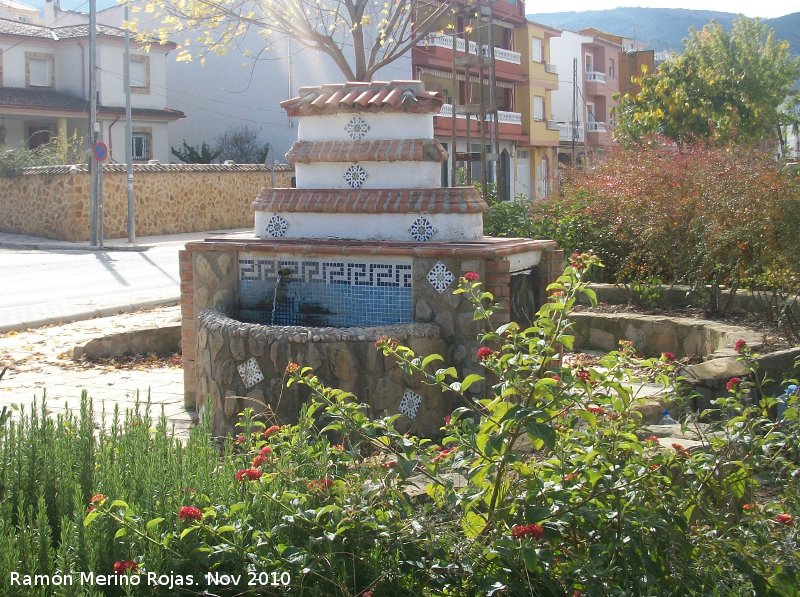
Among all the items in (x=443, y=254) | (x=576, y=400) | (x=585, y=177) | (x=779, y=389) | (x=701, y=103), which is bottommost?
(x=779, y=389)

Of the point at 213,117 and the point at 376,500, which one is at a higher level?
the point at 213,117

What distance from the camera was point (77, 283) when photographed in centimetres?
1734

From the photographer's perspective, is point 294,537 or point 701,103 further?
point 701,103

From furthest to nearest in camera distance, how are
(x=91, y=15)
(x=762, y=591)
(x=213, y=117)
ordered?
(x=213, y=117), (x=91, y=15), (x=762, y=591)

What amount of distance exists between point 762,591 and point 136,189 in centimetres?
2827

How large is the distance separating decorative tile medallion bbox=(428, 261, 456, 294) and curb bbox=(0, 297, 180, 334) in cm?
686

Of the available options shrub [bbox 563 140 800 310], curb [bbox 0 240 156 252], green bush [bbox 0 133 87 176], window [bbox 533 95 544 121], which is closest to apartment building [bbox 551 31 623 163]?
window [bbox 533 95 544 121]

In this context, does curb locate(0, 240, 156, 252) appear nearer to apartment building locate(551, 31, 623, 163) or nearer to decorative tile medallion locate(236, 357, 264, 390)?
decorative tile medallion locate(236, 357, 264, 390)

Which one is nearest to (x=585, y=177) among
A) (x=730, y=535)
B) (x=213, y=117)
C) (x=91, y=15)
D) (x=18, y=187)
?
(x=730, y=535)

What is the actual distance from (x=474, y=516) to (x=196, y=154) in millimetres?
38107

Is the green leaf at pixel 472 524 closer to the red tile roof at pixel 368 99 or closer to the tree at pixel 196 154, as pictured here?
the red tile roof at pixel 368 99

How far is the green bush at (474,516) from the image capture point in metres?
3.24

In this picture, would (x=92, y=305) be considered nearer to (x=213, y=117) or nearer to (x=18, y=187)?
(x=18, y=187)

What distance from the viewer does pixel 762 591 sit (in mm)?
3090
